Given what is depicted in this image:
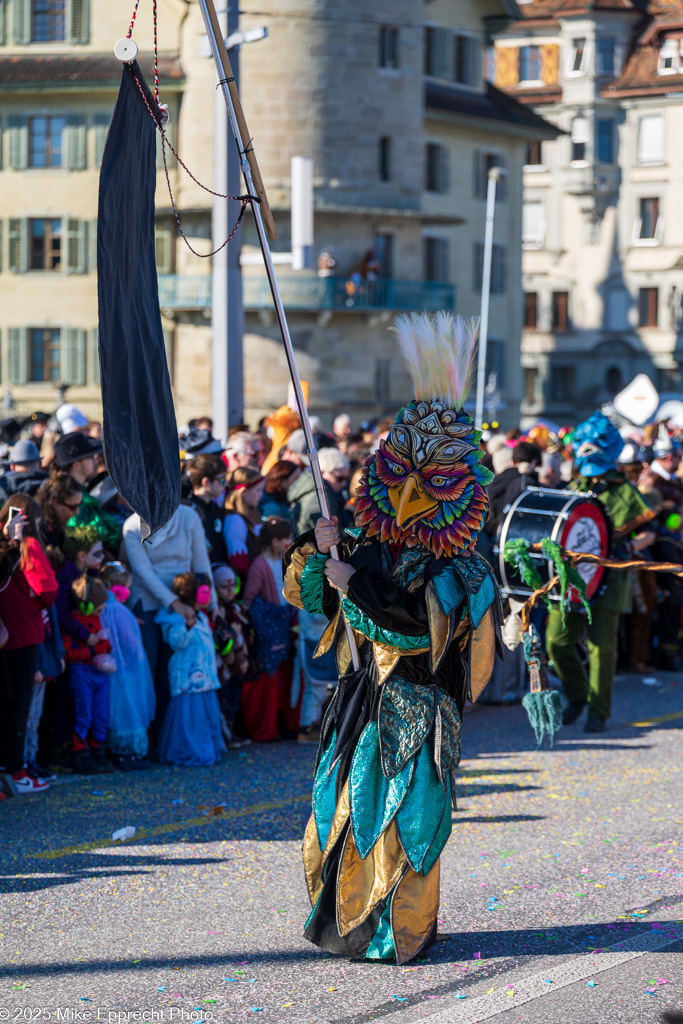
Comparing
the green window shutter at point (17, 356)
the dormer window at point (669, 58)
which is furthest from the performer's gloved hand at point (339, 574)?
the dormer window at point (669, 58)

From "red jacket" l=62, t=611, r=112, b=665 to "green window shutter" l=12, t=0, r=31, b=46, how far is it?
32753 mm

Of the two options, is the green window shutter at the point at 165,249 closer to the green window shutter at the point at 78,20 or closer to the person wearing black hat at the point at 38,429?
the green window shutter at the point at 78,20

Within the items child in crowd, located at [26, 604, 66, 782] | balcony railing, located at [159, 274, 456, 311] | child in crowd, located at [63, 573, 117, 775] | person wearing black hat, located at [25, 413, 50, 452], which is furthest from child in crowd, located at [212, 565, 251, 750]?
balcony railing, located at [159, 274, 456, 311]

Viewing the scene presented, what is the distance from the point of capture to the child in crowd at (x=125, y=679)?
820cm

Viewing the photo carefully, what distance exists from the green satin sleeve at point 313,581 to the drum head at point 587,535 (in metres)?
3.91

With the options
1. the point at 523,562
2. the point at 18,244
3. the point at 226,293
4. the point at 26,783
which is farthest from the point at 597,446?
the point at 18,244

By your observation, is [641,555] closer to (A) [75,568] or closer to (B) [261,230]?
(A) [75,568]

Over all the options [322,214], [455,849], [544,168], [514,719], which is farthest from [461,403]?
[544,168]

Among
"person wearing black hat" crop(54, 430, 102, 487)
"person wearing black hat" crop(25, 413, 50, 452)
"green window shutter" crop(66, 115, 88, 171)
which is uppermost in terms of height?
"green window shutter" crop(66, 115, 88, 171)

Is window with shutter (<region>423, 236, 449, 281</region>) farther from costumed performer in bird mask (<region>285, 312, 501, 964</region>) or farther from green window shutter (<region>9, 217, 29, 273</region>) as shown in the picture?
costumed performer in bird mask (<region>285, 312, 501, 964</region>)

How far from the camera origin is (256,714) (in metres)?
9.16

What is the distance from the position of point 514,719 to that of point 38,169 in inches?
1229

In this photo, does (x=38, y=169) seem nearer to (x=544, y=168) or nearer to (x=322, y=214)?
(x=322, y=214)

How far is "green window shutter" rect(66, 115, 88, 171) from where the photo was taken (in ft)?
122
